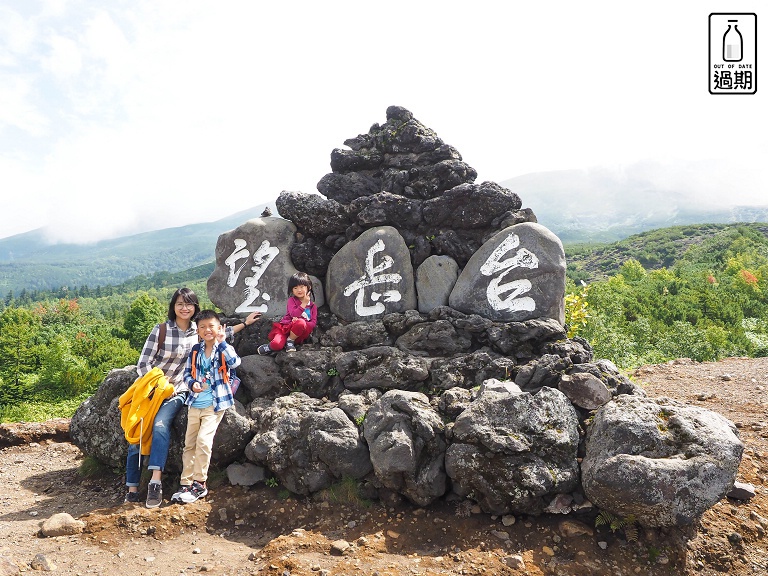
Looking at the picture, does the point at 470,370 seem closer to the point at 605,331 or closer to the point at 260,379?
the point at 260,379

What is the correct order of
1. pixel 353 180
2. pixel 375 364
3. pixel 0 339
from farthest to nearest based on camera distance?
pixel 0 339
pixel 353 180
pixel 375 364

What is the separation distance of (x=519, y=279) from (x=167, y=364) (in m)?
4.98

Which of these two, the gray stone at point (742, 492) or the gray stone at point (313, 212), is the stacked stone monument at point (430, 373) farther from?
the gray stone at point (742, 492)

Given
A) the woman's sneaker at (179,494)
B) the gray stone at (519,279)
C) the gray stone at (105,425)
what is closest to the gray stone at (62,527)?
the woman's sneaker at (179,494)

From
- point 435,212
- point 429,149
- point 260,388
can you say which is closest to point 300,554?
point 260,388

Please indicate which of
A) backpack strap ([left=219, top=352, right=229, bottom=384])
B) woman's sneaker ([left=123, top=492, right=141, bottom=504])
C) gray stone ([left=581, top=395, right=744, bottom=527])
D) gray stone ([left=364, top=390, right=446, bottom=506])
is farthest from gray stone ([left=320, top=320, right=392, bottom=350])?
gray stone ([left=581, top=395, right=744, bottom=527])

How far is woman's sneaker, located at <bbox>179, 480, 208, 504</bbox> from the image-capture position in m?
5.29

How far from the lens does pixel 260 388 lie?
664 centimetres

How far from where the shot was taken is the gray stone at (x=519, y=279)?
Result: 22.2ft

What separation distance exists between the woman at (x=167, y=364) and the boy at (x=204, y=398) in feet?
0.81

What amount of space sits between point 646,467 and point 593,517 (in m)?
0.84

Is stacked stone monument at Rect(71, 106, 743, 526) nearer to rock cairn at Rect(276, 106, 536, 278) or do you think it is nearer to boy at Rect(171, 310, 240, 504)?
rock cairn at Rect(276, 106, 536, 278)

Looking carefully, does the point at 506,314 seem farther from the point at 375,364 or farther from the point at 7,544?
the point at 7,544

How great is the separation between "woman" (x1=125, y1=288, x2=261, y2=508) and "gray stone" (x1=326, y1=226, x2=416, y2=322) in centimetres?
227
